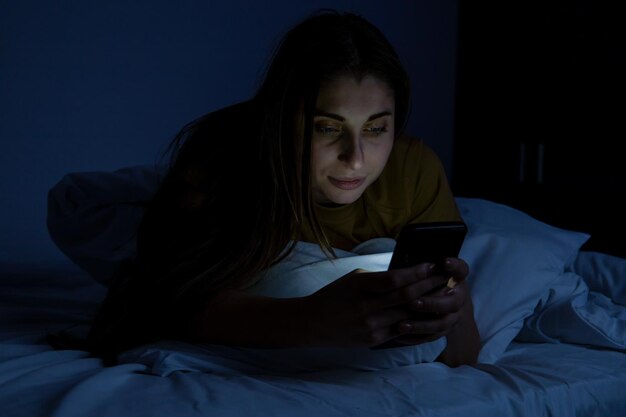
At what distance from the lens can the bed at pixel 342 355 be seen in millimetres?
788

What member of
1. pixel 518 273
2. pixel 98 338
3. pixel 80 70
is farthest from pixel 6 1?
pixel 518 273

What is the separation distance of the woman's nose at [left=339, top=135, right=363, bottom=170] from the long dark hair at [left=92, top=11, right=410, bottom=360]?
61mm

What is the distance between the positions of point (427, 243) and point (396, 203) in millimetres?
418

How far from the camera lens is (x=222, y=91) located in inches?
96.0

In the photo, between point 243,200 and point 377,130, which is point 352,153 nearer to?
point 377,130

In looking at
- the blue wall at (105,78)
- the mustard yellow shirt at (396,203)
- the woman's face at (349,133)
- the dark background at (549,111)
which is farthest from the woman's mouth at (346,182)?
the blue wall at (105,78)

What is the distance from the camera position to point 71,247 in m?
1.39

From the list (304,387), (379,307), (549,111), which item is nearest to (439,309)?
(379,307)

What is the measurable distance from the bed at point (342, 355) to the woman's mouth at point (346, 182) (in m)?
0.11

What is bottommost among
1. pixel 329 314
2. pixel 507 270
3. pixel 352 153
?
pixel 507 270

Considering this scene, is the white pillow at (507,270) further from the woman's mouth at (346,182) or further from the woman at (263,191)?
the woman's mouth at (346,182)

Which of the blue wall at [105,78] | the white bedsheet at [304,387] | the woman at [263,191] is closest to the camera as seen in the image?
the white bedsheet at [304,387]

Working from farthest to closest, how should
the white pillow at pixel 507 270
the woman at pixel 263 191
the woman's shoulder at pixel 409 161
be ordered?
the woman's shoulder at pixel 409 161 → the white pillow at pixel 507 270 → the woman at pixel 263 191

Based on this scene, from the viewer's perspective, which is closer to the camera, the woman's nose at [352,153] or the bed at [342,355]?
the bed at [342,355]
